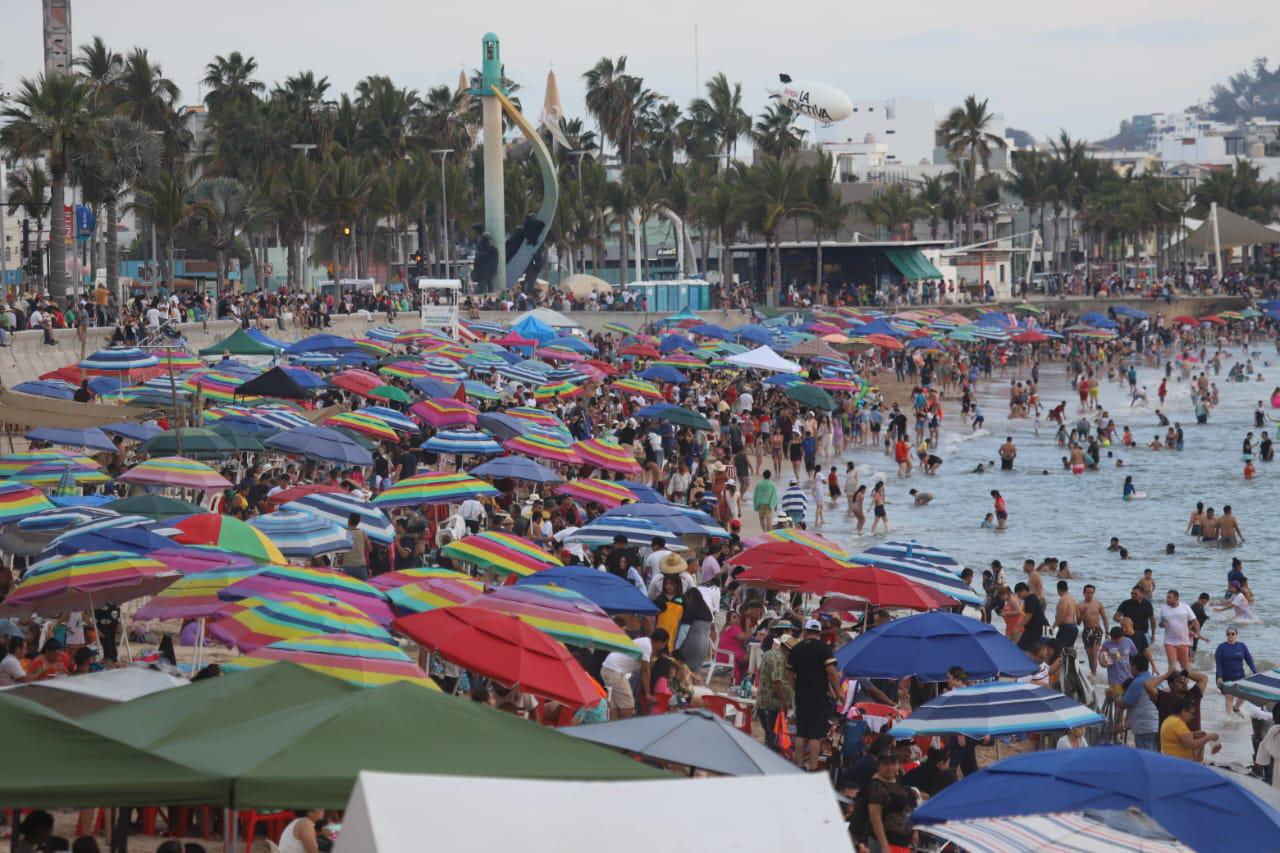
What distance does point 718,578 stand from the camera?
732 inches

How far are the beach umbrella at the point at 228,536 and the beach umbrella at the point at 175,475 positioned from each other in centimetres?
325

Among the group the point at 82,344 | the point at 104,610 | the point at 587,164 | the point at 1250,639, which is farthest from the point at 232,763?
the point at 587,164

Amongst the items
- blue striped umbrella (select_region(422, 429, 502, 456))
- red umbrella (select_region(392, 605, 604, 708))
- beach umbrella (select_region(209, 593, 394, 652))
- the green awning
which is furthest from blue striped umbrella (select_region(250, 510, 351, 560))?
the green awning

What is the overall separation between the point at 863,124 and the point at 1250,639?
6521 inches

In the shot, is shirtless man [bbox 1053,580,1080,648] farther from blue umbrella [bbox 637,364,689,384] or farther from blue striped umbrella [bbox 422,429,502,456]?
blue umbrella [bbox 637,364,689,384]

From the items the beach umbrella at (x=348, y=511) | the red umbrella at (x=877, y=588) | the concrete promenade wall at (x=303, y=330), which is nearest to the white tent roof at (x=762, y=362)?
the concrete promenade wall at (x=303, y=330)

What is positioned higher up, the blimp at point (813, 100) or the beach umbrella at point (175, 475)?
the blimp at point (813, 100)

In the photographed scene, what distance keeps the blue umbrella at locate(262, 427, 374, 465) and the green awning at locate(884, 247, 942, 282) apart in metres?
63.4

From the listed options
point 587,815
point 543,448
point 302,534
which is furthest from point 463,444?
point 587,815

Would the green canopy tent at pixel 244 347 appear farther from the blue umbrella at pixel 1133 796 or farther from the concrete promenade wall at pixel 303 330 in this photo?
the blue umbrella at pixel 1133 796

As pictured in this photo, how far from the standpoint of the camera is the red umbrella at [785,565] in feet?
50.9

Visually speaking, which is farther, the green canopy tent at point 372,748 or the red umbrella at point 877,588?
the red umbrella at point 877,588

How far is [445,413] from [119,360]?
18.3ft

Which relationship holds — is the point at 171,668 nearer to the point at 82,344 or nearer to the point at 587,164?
the point at 82,344
